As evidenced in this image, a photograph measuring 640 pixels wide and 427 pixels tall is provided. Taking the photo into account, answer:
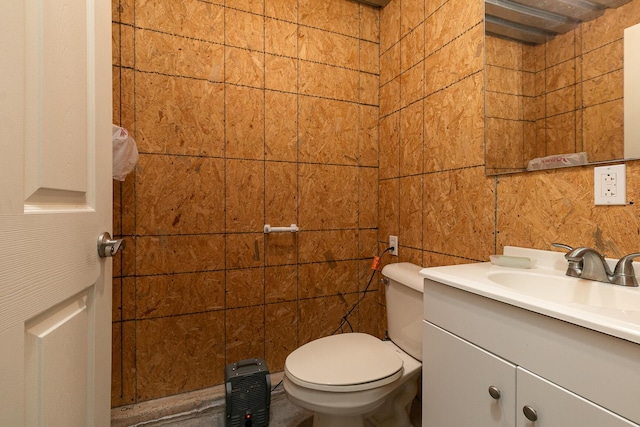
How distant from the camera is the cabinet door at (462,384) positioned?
0.70 m

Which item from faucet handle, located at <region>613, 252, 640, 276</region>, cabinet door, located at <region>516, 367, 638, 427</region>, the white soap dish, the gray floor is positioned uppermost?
faucet handle, located at <region>613, 252, 640, 276</region>

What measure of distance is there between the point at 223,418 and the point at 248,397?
0.83ft

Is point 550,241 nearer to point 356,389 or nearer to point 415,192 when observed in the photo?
point 415,192

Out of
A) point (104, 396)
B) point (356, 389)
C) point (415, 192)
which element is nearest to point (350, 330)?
point (356, 389)

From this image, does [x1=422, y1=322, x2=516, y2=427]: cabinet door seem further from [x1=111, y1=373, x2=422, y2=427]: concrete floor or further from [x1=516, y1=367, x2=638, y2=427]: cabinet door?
[x1=111, y1=373, x2=422, y2=427]: concrete floor

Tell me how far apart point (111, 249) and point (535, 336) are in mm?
1050

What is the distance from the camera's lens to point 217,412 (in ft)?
4.90

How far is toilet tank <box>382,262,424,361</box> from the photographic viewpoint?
1.25m

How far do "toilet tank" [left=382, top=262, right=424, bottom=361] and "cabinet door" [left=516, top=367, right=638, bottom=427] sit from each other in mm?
548

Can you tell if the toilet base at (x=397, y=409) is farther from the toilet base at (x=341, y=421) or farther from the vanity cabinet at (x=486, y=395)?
the vanity cabinet at (x=486, y=395)

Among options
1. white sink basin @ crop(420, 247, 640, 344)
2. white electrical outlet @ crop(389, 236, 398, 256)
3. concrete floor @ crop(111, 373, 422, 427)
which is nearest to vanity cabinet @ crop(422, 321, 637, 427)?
white sink basin @ crop(420, 247, 640, 344)

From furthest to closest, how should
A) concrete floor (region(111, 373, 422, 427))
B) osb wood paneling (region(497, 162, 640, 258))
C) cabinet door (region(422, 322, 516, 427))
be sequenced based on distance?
concrete floor (region(111, 373, 422, 427))
osb wood paneling (region(497, 162, 640, 258))
cabinet door (region(422, 322, 516, 427))

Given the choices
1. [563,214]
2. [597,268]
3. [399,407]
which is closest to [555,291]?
[597,268]

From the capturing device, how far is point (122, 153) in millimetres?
1272
